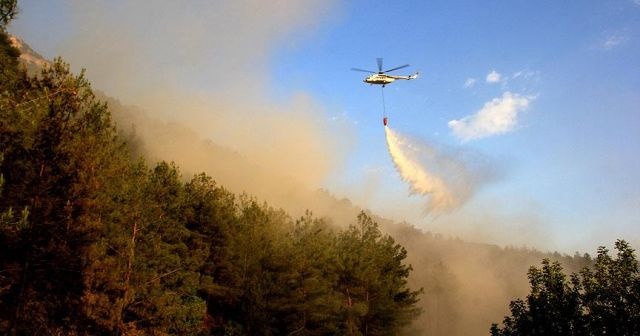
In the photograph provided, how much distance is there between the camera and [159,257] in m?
21.6

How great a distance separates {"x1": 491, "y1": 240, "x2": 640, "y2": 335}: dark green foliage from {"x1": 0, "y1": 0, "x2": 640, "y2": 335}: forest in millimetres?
80

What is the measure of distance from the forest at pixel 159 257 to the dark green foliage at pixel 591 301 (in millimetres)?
80

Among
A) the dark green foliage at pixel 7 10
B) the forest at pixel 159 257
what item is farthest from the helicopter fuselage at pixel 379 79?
the dark green foliage at pixel 7 10

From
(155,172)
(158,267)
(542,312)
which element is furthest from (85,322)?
(542,312)

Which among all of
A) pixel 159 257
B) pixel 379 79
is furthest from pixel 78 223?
pixel 379 79

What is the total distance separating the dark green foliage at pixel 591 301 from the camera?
2747 centimetres

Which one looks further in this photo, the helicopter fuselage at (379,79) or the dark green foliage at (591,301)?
the helicopter fuselage at (379,79)

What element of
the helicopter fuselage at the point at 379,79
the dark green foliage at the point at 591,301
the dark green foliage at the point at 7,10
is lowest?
the dark green foliage at the point at 591,301

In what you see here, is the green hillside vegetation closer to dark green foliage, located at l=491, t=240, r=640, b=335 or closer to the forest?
the forest

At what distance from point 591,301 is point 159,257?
87.9 ft

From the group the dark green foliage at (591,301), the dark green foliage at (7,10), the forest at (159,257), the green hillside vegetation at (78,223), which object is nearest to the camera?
the dark green foliage at (7,10)

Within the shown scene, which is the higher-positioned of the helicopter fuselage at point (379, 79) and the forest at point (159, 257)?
the helicopter fuselage at point (379, 79)

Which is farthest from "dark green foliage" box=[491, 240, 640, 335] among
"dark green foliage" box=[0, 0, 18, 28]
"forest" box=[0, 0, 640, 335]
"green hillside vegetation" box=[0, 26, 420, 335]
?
"dark green foliage" box=[0, 0, 18, 28]

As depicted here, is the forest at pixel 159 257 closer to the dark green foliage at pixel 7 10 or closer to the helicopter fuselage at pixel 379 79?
the dark green foliage at pixel 7 10
